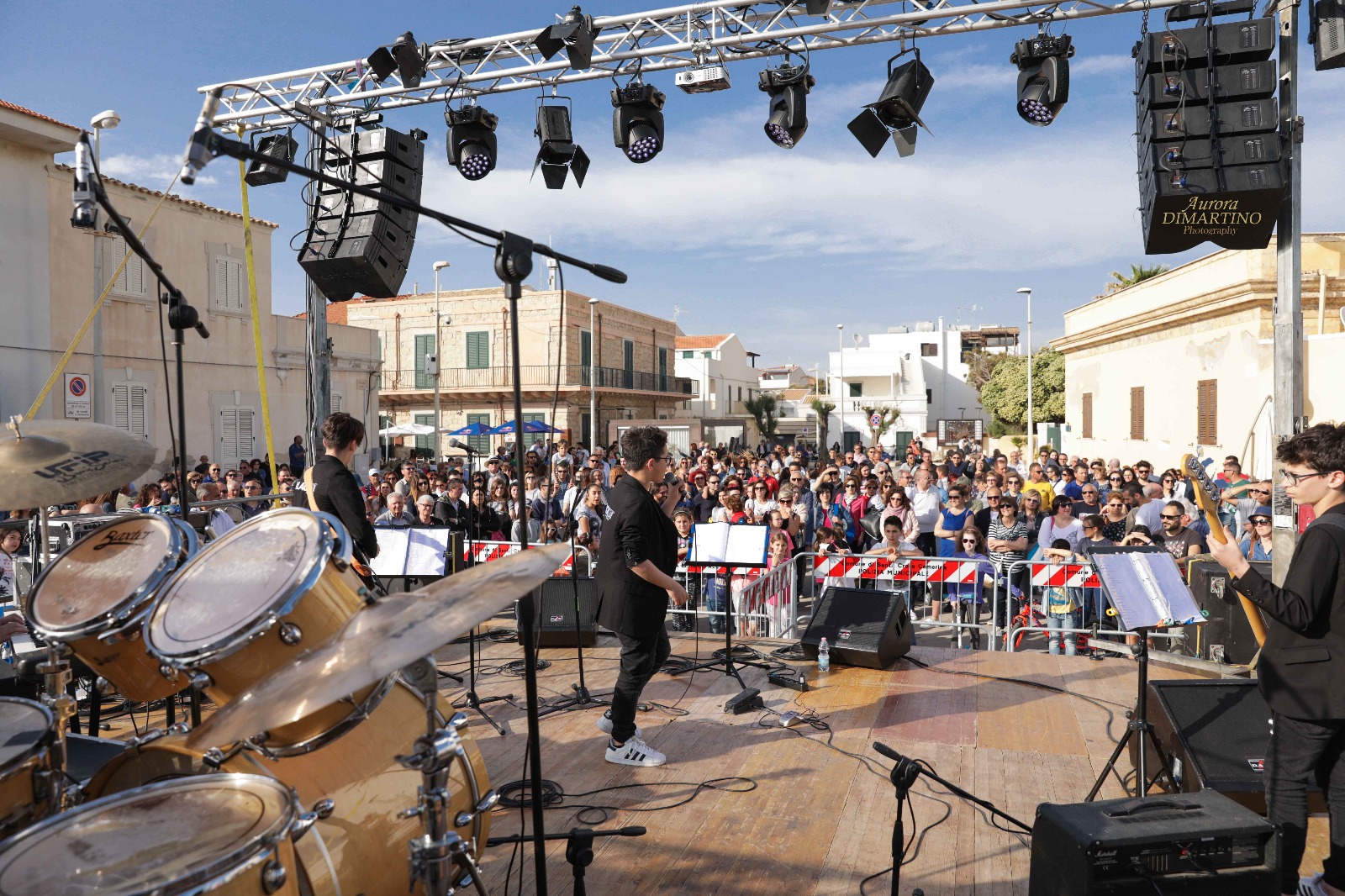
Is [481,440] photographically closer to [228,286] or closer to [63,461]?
[228,286]

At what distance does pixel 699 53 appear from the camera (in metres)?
7.25

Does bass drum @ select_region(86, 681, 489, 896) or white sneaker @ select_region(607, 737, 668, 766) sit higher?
bass drum @ select_region(86, 681, 489, 896)

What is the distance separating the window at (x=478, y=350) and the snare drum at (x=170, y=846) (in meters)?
35.0

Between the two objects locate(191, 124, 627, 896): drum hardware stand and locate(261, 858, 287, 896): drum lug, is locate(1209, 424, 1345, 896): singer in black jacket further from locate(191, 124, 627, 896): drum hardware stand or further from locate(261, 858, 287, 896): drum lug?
locate(261, 858, 287, 896): drum lug

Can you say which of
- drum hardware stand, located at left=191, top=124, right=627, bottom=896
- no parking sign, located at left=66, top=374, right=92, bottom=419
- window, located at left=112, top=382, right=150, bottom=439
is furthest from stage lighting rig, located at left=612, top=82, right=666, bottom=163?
window, located at left=112, top=382, right=150, bottom=439

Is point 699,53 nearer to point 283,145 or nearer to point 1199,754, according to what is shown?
point 283,145

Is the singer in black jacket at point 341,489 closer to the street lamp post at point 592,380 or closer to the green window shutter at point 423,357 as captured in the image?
the street lamp post at point 592,380

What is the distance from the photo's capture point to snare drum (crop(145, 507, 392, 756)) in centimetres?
261

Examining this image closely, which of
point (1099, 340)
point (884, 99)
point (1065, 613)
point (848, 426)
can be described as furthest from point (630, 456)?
point (848, 426)

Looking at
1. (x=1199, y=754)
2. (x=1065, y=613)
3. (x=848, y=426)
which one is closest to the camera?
(x=1199, y=754)

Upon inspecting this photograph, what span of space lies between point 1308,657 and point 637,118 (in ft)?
20.3

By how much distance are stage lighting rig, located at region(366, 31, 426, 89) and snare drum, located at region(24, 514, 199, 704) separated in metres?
5.39

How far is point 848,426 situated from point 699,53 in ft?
152

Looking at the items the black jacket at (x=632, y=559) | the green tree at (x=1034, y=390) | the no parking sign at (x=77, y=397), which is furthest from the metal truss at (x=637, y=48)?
the green tree at (x=1034, y=390)
